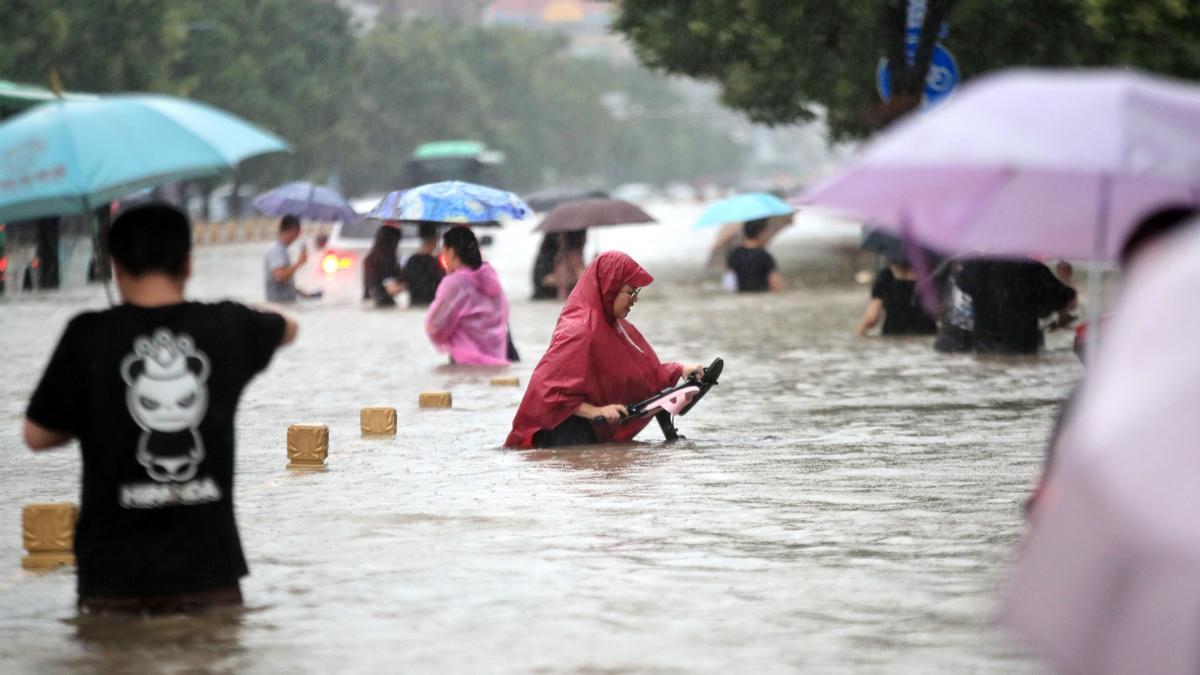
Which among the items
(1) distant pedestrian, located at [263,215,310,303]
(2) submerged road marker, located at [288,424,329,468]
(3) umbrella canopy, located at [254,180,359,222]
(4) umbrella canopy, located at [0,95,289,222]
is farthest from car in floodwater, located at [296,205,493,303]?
(4) umbrella canopy, located at [0,95,289,222]

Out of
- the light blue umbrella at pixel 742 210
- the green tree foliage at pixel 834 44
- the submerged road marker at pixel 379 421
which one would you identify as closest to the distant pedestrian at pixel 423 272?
the light blue umbrella at pixel 742 210

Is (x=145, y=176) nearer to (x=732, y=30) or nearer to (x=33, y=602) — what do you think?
(x=33, y=602)

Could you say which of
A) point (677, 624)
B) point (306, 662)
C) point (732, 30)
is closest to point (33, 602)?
point (306, 662)

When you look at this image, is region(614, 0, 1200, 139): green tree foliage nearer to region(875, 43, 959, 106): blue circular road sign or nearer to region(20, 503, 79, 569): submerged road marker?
region(875, 43, 959, 106): blue circular road sign

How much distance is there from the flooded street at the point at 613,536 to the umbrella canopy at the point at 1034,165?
4.34 ft

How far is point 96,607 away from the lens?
650cm

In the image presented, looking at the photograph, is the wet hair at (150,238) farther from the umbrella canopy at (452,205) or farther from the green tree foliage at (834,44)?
the green tree foliage at (834,44)

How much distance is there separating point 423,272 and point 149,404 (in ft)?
64.5

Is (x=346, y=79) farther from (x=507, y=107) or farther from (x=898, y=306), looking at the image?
(x=898, y=306)

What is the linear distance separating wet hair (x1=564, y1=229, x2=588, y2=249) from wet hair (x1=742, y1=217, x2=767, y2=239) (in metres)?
2.78

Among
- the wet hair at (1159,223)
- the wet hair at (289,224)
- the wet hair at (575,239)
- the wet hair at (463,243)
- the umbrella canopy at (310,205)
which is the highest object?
the umbrella canopy at (310,205)

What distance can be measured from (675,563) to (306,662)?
193cm

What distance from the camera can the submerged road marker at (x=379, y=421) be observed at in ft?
41.6

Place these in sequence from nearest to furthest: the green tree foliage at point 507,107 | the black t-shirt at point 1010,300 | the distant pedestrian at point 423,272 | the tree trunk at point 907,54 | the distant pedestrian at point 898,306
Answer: the black t-shirt at point 1010,300, the tree trunk at point 907,54, the distant pedestrian at point 898,306, the distant pedestrian at point 423,272, the green tree foliage at point 507,107
